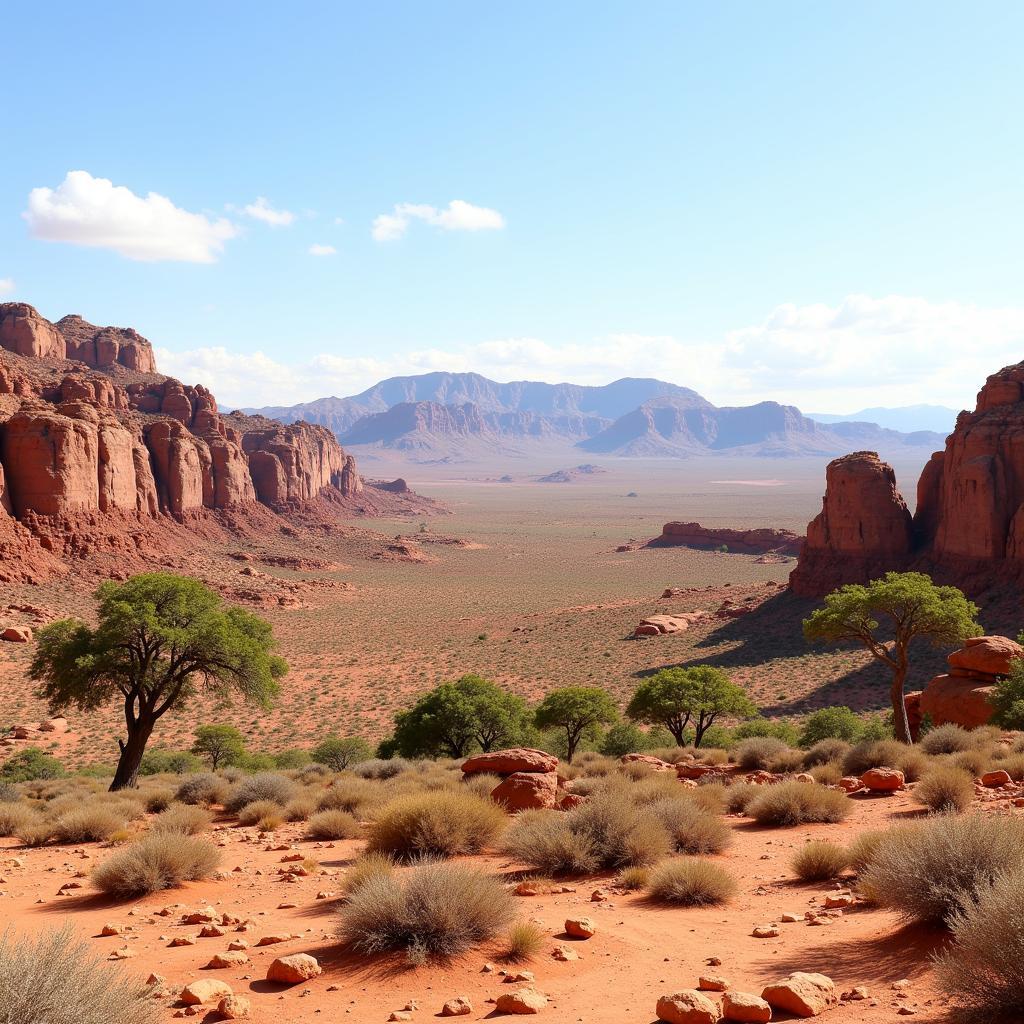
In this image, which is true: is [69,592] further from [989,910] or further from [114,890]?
[989,910]

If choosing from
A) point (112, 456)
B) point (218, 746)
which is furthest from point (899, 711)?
point (112, 456)

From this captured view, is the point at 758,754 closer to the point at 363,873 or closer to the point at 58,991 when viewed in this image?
the point at 363,873

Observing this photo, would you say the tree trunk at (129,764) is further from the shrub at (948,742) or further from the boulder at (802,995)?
the shrub at (948,742)

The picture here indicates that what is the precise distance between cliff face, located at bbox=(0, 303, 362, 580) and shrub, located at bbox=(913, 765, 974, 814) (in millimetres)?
55035

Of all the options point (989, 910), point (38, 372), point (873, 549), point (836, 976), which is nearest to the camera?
point (989, 910)

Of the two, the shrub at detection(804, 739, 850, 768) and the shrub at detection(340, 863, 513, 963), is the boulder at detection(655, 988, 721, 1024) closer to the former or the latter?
the shrub at detection(340, 863, 513, 963)

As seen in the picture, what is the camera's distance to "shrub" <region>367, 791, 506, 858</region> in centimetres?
1106

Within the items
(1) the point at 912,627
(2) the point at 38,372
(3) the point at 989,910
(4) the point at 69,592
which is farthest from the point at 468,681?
(2) the point at 38,372

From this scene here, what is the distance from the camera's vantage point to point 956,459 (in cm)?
4678

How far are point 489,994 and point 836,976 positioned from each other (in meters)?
2.88

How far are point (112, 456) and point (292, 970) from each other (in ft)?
213

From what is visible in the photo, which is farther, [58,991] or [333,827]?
[333,827]

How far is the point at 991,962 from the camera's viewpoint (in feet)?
17.5

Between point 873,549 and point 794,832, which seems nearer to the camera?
point 794,832
